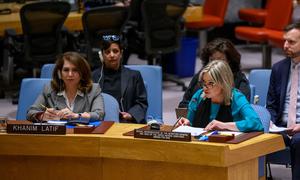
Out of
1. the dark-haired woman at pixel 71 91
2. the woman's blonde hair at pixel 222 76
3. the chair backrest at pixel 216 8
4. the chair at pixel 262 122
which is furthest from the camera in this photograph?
the chair backrest at pixel 216 8

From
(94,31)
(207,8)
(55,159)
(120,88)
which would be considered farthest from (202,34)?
(55,159)

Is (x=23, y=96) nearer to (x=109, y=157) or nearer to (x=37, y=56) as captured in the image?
(x=109, y=157)

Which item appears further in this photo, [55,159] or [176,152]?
[55,159]

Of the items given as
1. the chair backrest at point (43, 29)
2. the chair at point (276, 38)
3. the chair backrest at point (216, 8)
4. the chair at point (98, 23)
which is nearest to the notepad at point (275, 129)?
the chair at point (98, 23)

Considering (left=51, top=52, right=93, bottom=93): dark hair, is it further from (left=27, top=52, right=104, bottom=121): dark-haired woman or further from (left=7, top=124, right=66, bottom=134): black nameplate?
(left=7, top=124, right=66, bottom=134): black nameplate

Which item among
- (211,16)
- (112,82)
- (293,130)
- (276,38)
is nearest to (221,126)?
(293,130)

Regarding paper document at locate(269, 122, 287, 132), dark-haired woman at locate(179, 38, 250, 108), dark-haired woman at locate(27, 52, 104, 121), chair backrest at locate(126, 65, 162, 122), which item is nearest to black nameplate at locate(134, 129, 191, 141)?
dark-haired woman at locate(27, 52, 104, 121)

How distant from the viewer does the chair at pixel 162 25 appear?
33.8 feet

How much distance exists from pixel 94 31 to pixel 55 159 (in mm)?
4469

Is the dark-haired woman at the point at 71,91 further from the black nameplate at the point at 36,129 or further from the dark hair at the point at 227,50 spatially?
the dark hair at the point at 227,50

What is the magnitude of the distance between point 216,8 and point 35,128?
7009 millimetres

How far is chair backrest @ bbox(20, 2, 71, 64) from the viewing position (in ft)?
31.9

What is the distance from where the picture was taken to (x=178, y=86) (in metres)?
11.0

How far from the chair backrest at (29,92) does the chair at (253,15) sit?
648 centimetres
